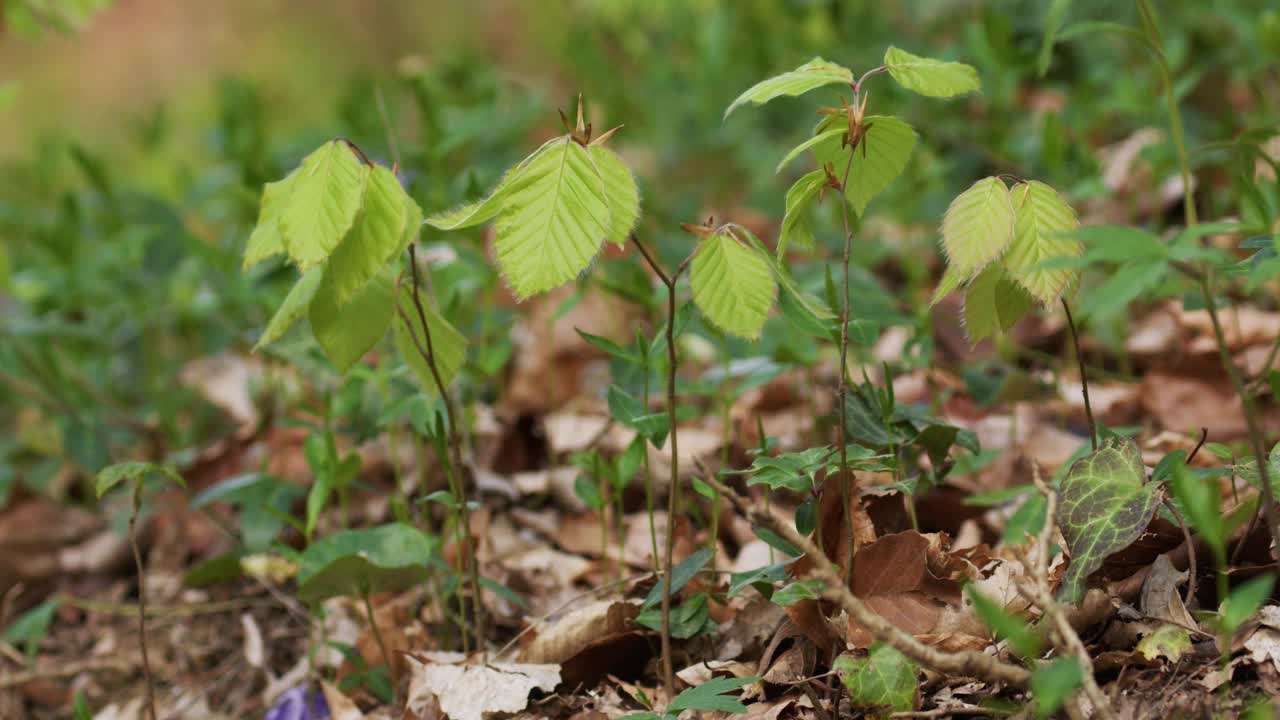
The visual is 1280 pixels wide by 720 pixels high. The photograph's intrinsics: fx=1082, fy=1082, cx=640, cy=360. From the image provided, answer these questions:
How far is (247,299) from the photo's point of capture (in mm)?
2330

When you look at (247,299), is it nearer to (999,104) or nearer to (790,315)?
(790,315)

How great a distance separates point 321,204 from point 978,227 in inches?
23.1

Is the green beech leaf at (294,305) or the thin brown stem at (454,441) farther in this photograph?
the thin brown stem at (454,441)

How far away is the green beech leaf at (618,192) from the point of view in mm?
964

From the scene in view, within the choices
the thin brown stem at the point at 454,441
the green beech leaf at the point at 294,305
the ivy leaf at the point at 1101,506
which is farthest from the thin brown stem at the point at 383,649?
the ivy leaf at the point at 1101,506

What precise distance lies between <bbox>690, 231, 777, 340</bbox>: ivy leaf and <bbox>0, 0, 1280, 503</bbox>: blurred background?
1.07 feet

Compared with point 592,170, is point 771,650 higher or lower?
lower

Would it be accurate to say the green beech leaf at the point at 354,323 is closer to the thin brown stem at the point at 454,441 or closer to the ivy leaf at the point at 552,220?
the thin brown stem at the point at 454,441

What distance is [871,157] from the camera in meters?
1.09

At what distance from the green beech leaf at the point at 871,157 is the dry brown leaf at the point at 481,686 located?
645 millimetres

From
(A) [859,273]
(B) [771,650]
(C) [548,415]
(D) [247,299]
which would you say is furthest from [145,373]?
(B) [771,650]

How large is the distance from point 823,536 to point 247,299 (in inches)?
61.5

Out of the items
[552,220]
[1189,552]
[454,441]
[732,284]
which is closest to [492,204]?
[552,220]

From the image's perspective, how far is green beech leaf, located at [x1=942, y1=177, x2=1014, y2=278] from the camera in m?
0.96
